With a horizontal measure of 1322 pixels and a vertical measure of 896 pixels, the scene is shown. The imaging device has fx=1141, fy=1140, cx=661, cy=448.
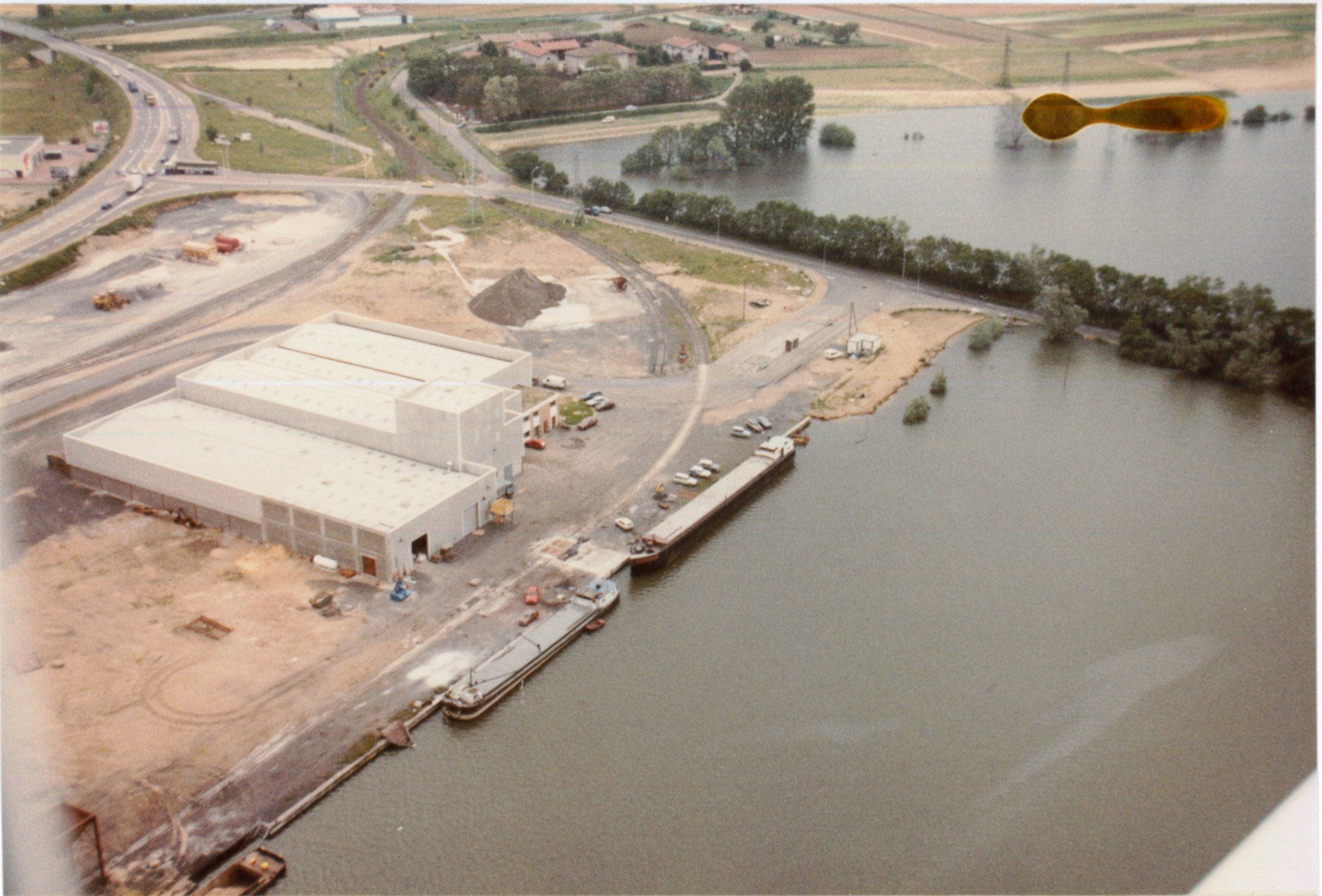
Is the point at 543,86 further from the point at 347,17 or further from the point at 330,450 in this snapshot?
the point at 330,450

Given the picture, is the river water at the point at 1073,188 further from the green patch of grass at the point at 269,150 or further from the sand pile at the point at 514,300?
the sand pile at the point at 514,300

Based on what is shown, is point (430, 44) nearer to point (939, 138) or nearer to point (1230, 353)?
point (939, 138)

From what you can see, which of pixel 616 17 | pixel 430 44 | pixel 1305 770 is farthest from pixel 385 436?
pixel 430 44

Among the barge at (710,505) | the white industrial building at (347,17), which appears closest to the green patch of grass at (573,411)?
the barge at (710,505)

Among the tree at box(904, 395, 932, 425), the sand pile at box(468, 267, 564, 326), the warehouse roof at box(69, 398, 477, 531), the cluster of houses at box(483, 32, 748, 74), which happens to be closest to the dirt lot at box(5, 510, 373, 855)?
the warehouse roof at box(69, 398, 477, 531)

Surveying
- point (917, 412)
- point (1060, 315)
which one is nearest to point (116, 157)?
point (917, 412)

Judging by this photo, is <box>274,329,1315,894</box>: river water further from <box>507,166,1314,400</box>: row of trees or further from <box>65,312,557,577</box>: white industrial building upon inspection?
A: <box>507,166,1314,400</box>: row of trees
